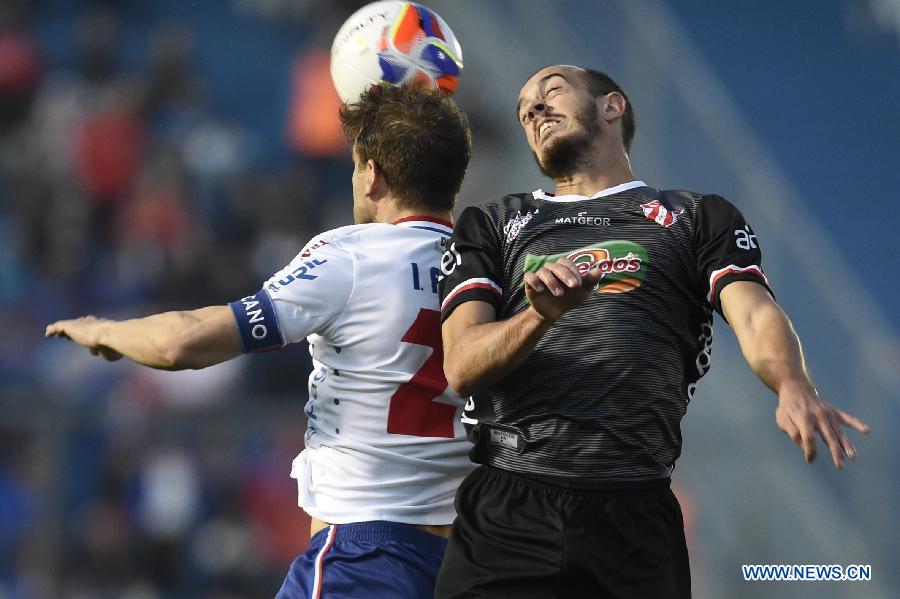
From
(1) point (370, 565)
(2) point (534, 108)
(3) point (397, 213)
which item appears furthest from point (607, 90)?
(1) point (370, 565)

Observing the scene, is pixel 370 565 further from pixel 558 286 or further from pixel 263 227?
pixel 263 227

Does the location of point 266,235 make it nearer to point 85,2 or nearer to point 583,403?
point 85,2

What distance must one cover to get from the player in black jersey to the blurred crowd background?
390 centimetres

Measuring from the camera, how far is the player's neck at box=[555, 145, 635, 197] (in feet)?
9.92

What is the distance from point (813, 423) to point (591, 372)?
1.93 ft

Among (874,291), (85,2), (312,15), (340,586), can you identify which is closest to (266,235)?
(312,15)

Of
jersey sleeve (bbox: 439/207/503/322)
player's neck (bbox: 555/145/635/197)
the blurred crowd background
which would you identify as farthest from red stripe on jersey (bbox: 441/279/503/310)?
the blurred crowd background

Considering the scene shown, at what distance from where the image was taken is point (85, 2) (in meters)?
9.89

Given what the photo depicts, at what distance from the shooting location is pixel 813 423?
220cm

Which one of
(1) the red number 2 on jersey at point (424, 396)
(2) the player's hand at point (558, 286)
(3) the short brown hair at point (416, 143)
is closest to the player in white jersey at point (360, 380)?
(1) the red number 2 on jersey at point (424, 396)

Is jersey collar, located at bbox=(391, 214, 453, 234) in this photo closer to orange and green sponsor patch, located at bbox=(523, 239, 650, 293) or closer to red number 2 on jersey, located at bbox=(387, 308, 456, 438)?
red number 2 on jersey, located at bbox=(387, 308, 456, 438)

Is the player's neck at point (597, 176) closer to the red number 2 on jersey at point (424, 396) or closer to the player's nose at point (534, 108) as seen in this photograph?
the player's nose at point (534, 108)

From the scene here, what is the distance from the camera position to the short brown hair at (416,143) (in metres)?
3.22

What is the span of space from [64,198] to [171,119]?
1.10 m
